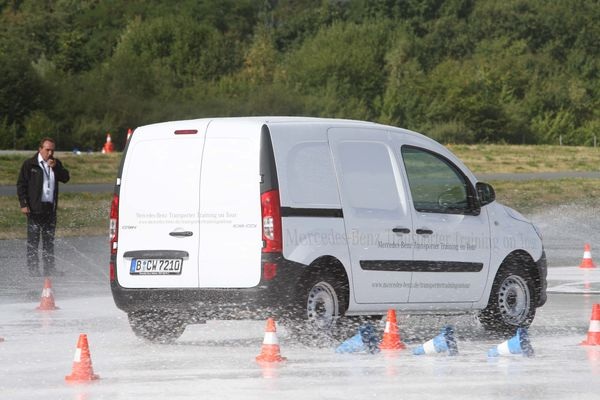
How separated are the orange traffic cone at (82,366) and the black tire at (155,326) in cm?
238

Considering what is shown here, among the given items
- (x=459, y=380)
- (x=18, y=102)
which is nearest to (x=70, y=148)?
(x=18, y=102)

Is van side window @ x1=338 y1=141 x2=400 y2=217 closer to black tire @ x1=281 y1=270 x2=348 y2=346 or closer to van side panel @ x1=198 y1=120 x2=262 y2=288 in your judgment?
black tire @ x1=281 y1=270 x2=348 y2=346

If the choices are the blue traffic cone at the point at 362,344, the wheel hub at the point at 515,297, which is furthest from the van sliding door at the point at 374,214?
the wheel hub at the point at 515,297

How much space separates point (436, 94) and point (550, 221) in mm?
53918

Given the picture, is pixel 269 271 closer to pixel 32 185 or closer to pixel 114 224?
pixel 114 224

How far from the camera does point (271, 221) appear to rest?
35.4ft

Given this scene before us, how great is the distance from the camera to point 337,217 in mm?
11211

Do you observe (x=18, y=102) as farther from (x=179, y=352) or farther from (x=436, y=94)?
(x=179, y=352)

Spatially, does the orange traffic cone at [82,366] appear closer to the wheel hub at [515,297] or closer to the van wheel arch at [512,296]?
the van wheel arch at [512,296]

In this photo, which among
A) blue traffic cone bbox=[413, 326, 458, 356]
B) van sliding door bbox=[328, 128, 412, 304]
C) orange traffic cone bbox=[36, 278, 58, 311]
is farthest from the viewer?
orange traffic cone bbox=[36, 278, 58, 311]

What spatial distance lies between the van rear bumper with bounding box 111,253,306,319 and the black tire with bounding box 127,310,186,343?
393 millimetres

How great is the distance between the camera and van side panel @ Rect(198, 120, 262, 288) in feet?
35.6

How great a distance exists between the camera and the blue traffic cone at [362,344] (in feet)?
33.9

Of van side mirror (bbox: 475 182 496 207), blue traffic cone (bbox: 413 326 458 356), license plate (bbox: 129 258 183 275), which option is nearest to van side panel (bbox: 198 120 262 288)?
license plate (bbox: 129 258 183 275)
